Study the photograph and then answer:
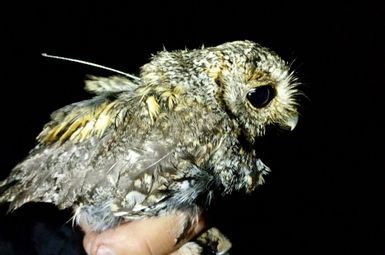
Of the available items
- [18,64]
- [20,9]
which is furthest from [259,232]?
[20,9]

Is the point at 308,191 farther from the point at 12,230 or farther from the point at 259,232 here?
the point at 12,230

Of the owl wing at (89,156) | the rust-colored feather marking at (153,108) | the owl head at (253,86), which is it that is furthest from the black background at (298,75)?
the rust-colored feather marking at (153,108)

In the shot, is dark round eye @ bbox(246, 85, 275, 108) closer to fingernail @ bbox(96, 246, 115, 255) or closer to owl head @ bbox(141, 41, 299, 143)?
owl head @ bbox(141, 41, 299, 143)

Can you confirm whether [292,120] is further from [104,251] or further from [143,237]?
[104,251]

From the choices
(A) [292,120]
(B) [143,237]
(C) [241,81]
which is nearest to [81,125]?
(B) [143,237]

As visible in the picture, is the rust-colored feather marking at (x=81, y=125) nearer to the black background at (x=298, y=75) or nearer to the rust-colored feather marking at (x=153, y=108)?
the rust-colored feather marking at (x=153, y=108)

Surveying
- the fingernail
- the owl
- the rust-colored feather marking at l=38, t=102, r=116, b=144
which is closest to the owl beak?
the owl
